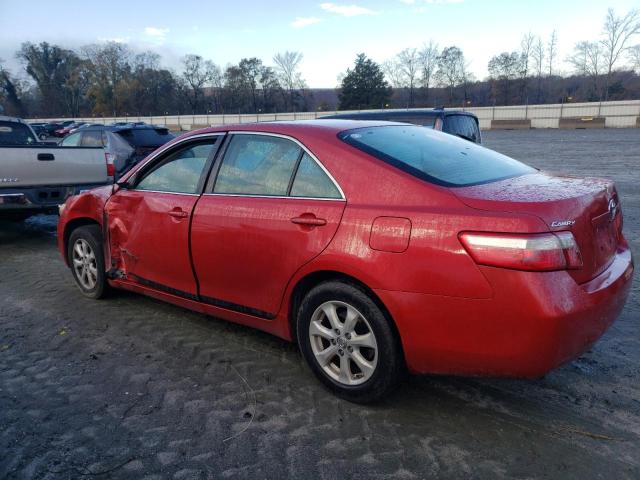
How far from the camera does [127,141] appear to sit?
11.2 meters

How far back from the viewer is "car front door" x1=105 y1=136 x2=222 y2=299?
371 centimetres

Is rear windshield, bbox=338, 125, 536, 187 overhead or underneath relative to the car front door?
overhead

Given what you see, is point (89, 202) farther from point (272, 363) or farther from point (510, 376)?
point (510, 376)

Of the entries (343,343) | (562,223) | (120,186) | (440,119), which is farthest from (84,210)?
(440,119)

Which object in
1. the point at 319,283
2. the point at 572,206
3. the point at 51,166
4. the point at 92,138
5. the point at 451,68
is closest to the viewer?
the point at 572,206

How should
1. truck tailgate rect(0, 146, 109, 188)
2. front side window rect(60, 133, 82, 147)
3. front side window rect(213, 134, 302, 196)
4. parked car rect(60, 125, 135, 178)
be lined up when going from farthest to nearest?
1. front side window rect(60, 133, 82, 147)
2. parked car rect(60, 125, 135, 178)
3. truck tailgate rect(0, 146, 109, 188)
4. front side window rect(213, 134, 302, 196)

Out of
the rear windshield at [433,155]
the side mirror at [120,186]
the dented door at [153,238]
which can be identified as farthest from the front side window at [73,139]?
the rear windshield at [433,155]

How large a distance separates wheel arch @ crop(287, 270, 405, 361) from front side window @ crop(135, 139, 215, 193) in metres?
1.19

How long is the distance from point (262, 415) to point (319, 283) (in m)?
0.81

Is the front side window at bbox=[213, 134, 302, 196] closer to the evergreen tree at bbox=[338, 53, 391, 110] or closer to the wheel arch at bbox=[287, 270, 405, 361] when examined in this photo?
the wheel arch at bbox=[287, 270, 405, 361]

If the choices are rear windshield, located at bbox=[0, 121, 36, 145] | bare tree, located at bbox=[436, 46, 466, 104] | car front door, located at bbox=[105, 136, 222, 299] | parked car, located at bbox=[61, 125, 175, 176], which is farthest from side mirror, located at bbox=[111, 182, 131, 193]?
bare tree, located at bbox=[436, 46, 466, 104]

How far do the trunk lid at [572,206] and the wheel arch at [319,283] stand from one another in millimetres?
703

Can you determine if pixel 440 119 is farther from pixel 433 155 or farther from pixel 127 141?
pixel 127 141

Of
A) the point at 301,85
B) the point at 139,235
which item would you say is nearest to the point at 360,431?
the point at 139,235
